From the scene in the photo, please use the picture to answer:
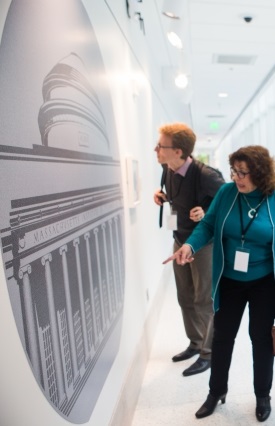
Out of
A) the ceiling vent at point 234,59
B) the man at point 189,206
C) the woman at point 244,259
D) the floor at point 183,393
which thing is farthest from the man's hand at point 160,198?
the ceiling vent at point 234,59

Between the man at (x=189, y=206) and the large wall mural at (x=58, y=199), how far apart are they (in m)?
0.65

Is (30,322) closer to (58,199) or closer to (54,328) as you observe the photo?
(54,328)

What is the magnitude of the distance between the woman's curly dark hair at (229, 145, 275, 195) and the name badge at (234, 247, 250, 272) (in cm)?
32

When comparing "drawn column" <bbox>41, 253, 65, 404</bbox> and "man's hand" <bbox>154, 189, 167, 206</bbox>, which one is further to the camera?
"man's hand" <bbox>154, 189, 167, 206</bbox>

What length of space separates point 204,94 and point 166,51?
2943 millimetres

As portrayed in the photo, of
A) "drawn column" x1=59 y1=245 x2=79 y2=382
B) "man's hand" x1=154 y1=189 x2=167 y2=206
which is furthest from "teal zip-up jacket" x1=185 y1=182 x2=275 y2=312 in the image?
"drawn column" x1=59 y1=245 x2=79 y2=382

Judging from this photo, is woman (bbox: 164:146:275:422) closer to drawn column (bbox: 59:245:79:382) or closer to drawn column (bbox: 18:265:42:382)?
drawn column (bbox: 59:245:79:382)

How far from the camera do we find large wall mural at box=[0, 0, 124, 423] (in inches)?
33.7

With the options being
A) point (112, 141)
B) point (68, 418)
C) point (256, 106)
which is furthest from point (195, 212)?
point (256, 106)

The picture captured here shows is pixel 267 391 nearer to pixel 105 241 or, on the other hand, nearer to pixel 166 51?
pixel 105 241

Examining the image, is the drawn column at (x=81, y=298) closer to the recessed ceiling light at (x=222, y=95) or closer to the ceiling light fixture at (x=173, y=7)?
the ceiling light fixture at (x=173, y=7)

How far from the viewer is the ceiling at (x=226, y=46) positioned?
2.94 metres

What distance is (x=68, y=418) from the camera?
1117 millimetres

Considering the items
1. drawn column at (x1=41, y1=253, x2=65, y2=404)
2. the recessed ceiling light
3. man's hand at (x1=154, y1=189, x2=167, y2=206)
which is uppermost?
the recessed ceiling light
